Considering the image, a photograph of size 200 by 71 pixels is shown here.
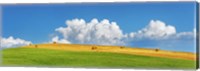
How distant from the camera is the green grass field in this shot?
14.9ft

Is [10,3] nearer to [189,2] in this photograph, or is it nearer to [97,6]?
[97,6]

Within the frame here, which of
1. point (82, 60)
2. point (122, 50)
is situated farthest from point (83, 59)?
point (122, 50)

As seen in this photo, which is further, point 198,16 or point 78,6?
point 78,6

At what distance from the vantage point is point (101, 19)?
4.61m

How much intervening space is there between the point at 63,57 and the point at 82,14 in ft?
1.64

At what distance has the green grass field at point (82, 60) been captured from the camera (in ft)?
14.9

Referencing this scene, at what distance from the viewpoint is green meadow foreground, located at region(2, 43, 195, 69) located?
454 centimetres

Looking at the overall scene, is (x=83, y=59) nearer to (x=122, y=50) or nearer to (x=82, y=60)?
(x=82, y=60)

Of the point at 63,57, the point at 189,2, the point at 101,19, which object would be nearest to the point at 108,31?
the point at 101,19

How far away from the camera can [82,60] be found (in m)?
4.68

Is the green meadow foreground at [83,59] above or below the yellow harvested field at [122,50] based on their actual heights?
below

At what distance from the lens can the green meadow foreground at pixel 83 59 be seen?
179 inches

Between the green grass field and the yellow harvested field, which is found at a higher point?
the yellow harvested field

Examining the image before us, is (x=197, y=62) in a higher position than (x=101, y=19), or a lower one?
lower
